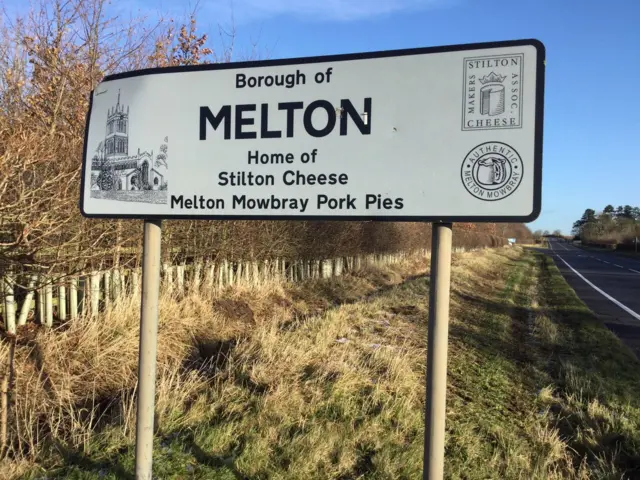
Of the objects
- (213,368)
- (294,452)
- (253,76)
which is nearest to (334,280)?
(213,368)

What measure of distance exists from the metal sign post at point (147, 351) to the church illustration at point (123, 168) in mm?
167

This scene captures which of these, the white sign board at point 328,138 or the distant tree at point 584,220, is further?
the distant tree at point 584,220

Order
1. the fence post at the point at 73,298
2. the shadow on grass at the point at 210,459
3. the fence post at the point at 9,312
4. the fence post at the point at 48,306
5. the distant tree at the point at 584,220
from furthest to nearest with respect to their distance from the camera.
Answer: the distant tree at the point at 584,220, the fence post at the point at 73,298, the fence post at the point at 48,306, the fence post at the point at 9,312, the shadow on grass at the point at 210,459

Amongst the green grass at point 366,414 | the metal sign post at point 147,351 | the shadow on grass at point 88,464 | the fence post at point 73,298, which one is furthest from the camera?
the fence post at point 73,298

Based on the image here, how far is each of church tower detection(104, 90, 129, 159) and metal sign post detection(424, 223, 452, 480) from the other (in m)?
1.57

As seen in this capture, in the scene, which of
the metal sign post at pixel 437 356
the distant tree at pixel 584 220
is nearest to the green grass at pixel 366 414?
the metal sign post at pixel 437 356

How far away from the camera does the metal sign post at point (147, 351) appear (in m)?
2.27

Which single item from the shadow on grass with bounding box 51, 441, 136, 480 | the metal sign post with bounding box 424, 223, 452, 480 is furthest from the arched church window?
the shadow on grass with bounding box 51, 441, 136, 480

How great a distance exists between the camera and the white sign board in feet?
5.94

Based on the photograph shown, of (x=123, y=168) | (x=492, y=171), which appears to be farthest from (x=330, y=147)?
(x=123, y=168)

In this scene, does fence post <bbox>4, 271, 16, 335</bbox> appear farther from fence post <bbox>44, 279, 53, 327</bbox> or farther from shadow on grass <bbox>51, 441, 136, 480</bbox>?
shadow on grass <bbox>51, 441, 136, 480</bbox>

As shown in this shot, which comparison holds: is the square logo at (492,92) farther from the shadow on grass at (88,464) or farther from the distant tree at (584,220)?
the distant tree at (584,220)

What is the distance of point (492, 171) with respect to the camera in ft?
6.00

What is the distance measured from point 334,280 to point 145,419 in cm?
1370
